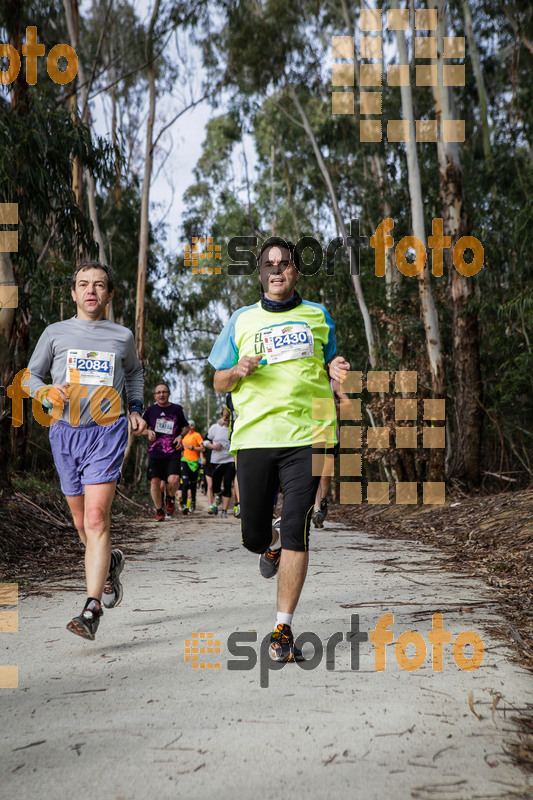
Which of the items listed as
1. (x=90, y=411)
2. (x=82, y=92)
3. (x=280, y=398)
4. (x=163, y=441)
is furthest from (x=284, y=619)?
(x=82, y=92)

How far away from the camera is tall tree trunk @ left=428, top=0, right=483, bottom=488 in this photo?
457 inches

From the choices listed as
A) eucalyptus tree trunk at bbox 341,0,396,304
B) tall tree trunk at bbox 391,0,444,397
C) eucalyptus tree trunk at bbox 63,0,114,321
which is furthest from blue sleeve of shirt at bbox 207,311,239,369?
eucalyptus tree trunk at bbox 63,0,114,321

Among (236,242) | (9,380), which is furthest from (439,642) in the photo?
(236,242)

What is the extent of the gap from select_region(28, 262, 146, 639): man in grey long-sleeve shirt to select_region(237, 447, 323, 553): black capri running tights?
2.32 feet

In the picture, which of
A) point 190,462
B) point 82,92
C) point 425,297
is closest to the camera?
point 425,297

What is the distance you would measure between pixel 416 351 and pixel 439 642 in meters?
10.9

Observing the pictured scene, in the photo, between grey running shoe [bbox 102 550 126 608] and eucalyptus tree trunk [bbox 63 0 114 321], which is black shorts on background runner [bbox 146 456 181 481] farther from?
grey running shoe [bbox 102 550 126 608]

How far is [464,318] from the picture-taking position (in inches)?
463

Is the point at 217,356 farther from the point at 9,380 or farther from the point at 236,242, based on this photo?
the point at 236,242

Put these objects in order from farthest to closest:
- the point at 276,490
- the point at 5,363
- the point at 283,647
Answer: the point at 5,363 < the point at 276,490 < the point at 283,647

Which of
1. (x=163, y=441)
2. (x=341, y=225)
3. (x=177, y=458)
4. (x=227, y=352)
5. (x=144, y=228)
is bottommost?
(x=177, y=458)

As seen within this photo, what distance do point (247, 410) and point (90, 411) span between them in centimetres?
85

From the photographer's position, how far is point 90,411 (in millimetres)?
4137

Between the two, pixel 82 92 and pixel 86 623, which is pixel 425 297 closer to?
pixel 86 623
